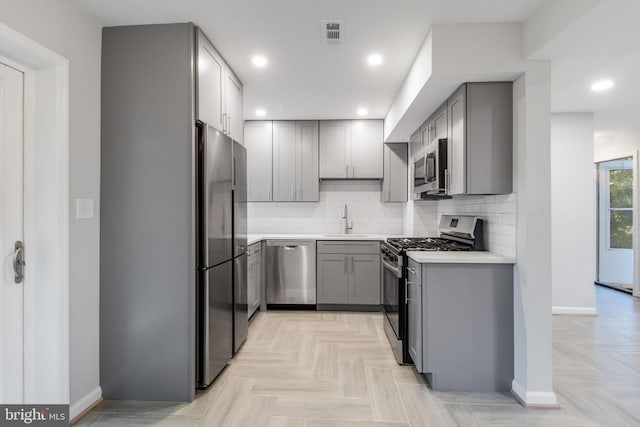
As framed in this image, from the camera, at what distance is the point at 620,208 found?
5496mm

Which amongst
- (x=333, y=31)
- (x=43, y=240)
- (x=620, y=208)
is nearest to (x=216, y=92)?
(x=333, y=31)

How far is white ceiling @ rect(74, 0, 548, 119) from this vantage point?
206 centimetres

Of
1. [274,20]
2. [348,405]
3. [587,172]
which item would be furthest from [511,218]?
[587,172]

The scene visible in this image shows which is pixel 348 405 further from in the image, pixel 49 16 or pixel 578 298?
pixel 578 298

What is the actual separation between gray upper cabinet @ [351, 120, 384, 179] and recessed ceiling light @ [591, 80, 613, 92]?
88.5 inches

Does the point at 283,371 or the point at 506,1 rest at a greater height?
the point at 506,1

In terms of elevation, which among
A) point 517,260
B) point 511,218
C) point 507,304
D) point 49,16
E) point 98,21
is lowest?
point 507,304

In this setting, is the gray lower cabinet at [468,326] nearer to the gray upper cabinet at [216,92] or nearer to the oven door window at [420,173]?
the oven door window at [420,173]

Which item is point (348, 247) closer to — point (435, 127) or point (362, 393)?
point (435, 127)

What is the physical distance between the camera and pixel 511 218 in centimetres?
241

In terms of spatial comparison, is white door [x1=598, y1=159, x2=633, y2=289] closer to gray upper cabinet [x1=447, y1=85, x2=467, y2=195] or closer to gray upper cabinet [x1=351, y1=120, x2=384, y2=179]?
gray upper cabinet [x1=351, y1=120, x2=384, y2=179]

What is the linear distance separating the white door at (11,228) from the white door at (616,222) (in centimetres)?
732

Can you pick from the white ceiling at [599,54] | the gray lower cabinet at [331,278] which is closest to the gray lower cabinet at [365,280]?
the gray lower cabinet at [331,278]

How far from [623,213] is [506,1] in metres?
5.27
